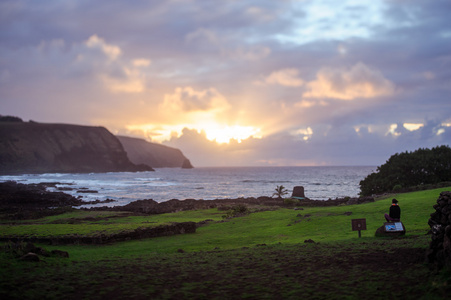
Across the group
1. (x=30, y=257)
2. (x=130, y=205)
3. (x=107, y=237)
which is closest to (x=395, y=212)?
(x=107, y=237)

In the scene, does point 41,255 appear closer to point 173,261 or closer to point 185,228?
point 173,261

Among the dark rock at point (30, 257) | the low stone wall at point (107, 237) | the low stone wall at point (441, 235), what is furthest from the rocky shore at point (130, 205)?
the dark rock at point (30, 257)

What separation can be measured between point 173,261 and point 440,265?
9008mm

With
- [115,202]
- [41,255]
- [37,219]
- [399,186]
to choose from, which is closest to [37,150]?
[115,202]

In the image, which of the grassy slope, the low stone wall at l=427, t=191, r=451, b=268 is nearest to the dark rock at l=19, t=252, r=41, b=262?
the grassy slope

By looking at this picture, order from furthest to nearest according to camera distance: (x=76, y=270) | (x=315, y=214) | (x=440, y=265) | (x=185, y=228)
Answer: (x=315, y=214) → (x=185, y=228) → (x=76, y=270) → (x=440, y=265)

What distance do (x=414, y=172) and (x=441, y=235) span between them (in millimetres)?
44985

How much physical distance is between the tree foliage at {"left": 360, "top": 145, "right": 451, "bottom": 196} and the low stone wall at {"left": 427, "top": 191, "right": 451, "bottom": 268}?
4071 cm

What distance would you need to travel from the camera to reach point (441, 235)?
11.7m

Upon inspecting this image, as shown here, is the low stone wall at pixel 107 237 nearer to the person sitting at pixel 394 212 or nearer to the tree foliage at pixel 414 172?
the person sitting at pixel 394 212

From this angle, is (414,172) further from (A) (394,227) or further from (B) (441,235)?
(B) (441,235)

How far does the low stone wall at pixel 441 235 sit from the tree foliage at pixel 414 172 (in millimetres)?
40713

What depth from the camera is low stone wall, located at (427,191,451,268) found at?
1093cm

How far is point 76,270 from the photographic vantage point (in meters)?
12.1
